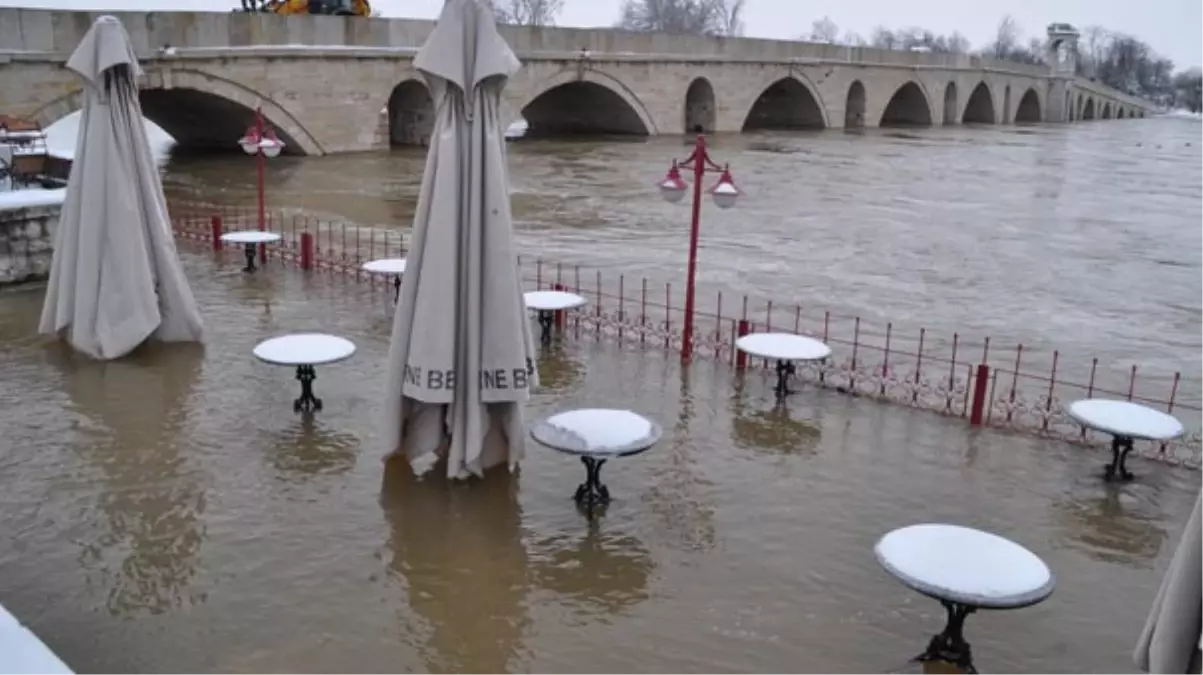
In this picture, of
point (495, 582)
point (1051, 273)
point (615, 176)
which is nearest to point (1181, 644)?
point (495, 582)

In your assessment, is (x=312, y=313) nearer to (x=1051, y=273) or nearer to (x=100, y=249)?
(x=100, y=249)

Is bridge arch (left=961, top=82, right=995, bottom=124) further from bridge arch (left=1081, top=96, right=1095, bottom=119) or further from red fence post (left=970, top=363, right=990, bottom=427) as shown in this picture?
red fence post (left=970, top=363, right=990, bottom=427)

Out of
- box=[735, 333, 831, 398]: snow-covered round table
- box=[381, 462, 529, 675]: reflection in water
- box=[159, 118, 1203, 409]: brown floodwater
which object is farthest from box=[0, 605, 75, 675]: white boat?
box=[159, 118, 1203, 409]: brown floodwater

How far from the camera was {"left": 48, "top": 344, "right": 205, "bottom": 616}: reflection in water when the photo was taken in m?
6.35

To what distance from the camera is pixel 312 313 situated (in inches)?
495

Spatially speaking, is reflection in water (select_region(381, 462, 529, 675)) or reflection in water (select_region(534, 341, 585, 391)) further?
reflection in water (select_region(534, 341, 585, 391))

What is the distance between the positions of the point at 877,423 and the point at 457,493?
3939mm

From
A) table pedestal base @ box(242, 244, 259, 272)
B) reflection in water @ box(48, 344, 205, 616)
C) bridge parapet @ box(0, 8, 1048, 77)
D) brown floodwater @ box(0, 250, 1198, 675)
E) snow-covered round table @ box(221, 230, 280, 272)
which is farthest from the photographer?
bridge parapet @ box(0, 8, 1048, 77)

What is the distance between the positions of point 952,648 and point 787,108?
53423mm

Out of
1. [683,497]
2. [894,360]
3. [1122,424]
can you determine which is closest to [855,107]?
[894,360]

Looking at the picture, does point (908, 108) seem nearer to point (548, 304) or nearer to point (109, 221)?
point (548, 304)

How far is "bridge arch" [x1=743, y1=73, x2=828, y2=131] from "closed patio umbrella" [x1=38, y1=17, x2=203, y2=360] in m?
45.5

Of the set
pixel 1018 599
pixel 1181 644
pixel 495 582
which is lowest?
pixel 495 582

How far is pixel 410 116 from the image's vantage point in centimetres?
3869
